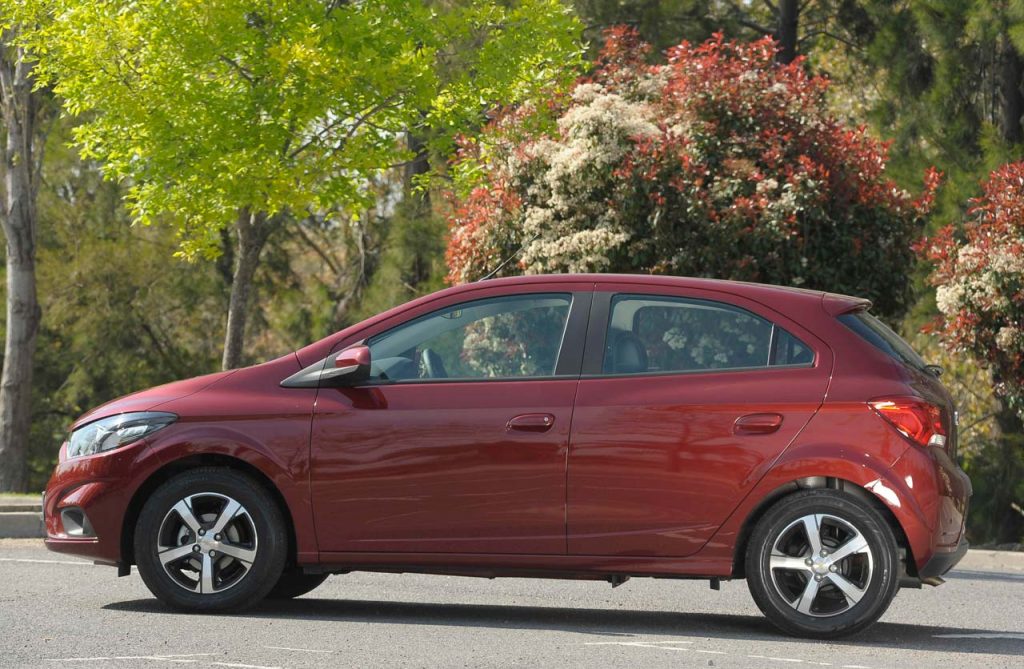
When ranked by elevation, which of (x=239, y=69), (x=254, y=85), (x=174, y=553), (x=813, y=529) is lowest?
(x=174, y=553)

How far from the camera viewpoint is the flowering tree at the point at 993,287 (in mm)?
14547

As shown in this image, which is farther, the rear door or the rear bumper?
the rear door

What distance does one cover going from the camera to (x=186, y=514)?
24.2 ft

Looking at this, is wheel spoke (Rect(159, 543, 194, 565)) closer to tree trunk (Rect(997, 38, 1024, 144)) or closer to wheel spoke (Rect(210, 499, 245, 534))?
wheel spoke (Rect(210, 499, 245, 534))

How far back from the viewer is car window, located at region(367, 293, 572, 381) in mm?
7324

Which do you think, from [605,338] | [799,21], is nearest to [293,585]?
[605,338]

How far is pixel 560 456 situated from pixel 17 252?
44.8 ft

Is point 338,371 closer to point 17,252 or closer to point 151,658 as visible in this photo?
point 151,658

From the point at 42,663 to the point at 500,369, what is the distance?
253 cm

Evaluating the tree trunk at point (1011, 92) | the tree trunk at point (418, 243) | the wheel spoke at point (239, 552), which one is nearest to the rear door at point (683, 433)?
the wheel spoke at point (239, 552)

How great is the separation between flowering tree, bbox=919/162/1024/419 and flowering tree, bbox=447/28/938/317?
2.02 feet

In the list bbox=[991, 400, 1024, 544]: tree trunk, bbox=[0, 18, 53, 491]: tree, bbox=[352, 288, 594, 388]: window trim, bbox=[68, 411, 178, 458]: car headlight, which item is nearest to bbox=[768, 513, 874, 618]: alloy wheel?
bbox=[352, 288, 594, 388]: window trim

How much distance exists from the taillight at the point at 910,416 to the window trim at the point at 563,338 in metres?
1.39

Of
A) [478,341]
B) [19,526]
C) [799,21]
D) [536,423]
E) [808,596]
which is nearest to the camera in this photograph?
[808,596]
